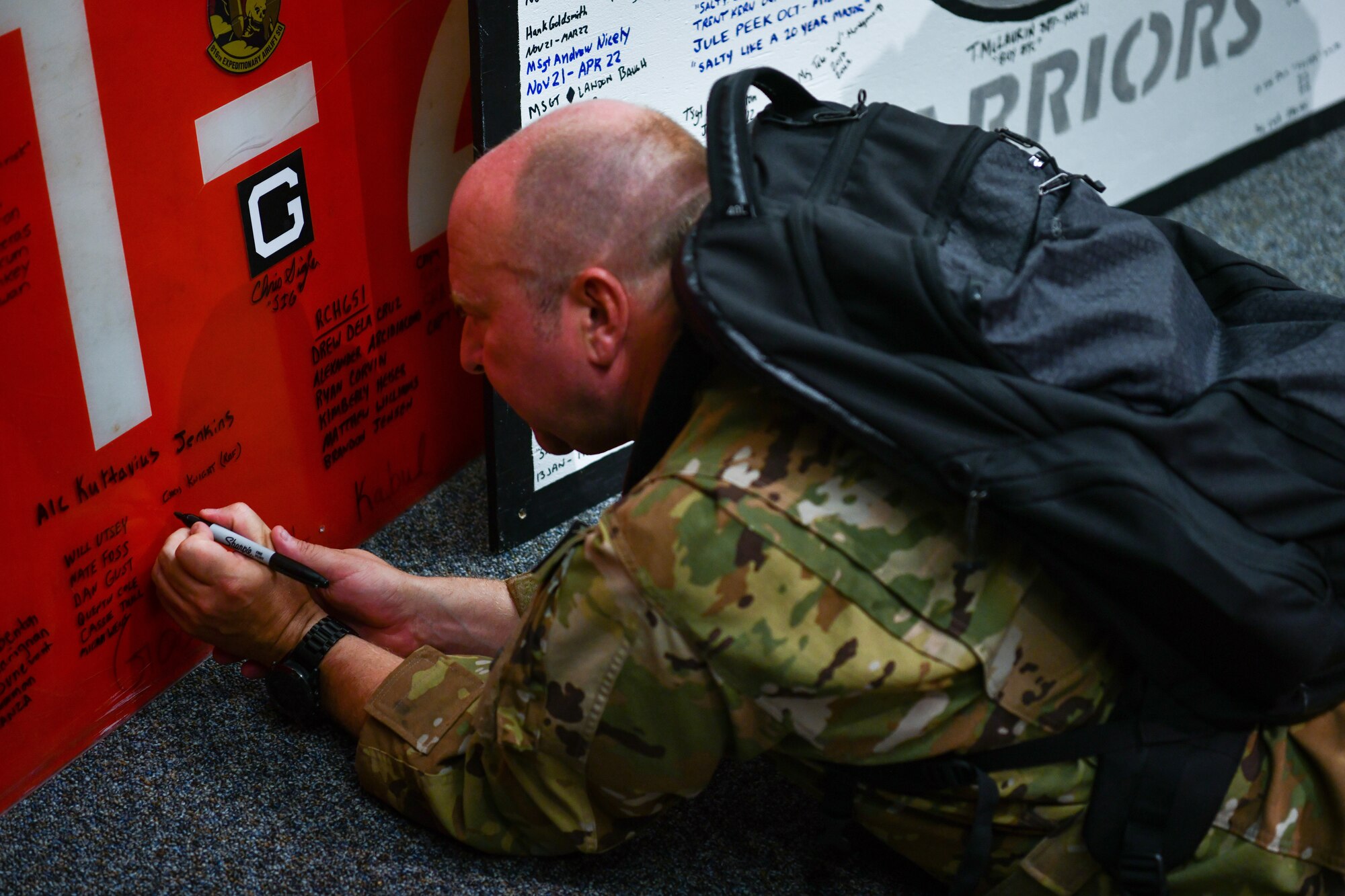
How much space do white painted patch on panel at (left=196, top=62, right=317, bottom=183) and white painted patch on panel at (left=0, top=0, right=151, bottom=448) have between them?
106 mm

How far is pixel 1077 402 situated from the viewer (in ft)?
3.00

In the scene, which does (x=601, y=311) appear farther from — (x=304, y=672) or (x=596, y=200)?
(x=304, y=672)

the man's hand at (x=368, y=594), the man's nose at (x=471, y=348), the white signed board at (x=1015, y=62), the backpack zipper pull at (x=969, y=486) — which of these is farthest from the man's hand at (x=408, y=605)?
the backpack zipper pull at (x=969, y=486)

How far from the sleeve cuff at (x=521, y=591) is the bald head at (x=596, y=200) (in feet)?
1.28

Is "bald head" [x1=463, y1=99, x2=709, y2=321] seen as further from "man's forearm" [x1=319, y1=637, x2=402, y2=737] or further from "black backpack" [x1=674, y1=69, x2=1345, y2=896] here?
"man's forearm" [x1=319, y1=637, x2=402, y2=737]

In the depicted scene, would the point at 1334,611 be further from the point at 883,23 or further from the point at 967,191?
the point at 883,23

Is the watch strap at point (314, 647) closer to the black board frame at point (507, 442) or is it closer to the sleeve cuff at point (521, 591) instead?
the sleeve cuff at point (521, 591)

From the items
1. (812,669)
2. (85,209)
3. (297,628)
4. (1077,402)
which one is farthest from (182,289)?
(1077,402)

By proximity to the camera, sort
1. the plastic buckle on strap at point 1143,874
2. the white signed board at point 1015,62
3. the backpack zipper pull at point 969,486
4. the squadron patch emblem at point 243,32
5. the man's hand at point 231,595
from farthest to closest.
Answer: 1. the white signed board at point 1015,62
2. the man's hand at point 231,595
3. the squadron patch emblem at point 243,32
4. the plastic buckle on strap at point 1143,874
5. the backpack zipper pull at point 969,486

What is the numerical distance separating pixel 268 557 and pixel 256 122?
0.40m

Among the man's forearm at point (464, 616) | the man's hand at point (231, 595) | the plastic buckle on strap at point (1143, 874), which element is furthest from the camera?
the man's forearm at point (464, 616)

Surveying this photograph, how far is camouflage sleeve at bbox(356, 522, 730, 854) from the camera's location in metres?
0.98

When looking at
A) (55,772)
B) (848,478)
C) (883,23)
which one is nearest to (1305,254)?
(883,23)

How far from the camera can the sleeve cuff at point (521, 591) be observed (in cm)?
138
